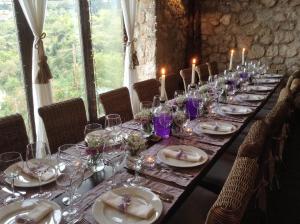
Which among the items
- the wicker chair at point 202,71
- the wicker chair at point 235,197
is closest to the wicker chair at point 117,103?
the wicker chair at point 235,197

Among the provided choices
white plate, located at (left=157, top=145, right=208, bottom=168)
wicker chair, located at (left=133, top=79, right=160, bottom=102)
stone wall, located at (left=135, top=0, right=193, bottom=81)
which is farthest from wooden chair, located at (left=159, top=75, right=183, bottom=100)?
white plate, located at (left=157, top=145, right=208, bottom=168)

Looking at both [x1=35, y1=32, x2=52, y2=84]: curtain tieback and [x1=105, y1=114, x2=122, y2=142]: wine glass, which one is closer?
→ [x1=105, y1=114, x2=122, y2=142]: wine glass

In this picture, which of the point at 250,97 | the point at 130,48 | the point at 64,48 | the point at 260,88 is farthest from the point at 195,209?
the point at 130,48

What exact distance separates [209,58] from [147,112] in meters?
3.32

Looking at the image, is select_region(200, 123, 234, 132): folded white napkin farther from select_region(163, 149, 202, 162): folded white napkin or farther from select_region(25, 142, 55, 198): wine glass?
select_region(25, 142, 55, 198): wine glass

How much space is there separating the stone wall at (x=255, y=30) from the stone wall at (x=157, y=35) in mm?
615

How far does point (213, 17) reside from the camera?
15.3 feet

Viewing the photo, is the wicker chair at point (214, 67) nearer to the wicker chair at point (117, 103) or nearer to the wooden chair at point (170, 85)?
the wooden chair at point (170, 85)

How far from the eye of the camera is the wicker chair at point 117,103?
7.52 feet

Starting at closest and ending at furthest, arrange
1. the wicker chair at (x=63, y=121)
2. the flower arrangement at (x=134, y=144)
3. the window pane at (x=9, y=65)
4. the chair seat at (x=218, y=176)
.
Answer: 1. the flower arrangement at (x=134, y=144)
2. the chair seat at (x=218, y=176)
3. the wicker chair at (x=63, y=121)
4. the window pane at (x=9, y=65)

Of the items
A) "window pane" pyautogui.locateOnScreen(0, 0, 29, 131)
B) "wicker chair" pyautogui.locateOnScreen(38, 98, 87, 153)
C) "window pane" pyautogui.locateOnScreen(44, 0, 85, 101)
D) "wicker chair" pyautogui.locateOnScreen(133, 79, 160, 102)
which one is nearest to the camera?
"wicker chair" pyautogui.locateOnScreen(38, 98, 87, 153)

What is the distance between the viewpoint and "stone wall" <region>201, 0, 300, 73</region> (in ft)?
13.9

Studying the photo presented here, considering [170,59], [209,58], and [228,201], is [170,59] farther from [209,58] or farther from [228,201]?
[228,201]

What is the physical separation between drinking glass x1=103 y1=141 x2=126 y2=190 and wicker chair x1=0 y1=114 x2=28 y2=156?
2.08 ft
